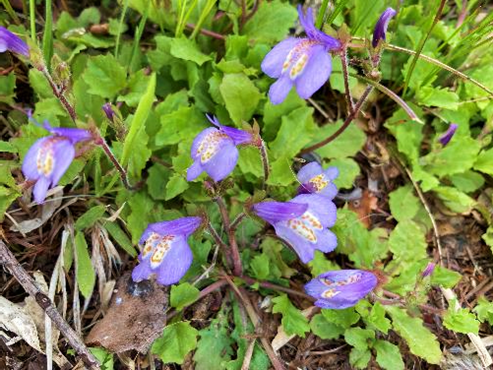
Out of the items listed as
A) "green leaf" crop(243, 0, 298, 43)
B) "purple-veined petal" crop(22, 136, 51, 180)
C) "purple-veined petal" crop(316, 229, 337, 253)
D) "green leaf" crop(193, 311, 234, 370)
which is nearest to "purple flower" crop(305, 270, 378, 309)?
"purple-veined petal" crop(316, 229, 337, 253)

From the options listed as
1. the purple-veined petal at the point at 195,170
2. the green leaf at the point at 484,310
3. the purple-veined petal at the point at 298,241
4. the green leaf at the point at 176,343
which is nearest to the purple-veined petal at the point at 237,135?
the purple-veined petal at the point at 195,170

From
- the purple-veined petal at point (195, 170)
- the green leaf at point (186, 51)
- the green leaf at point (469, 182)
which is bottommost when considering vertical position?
the green leaf at point (469, 182)

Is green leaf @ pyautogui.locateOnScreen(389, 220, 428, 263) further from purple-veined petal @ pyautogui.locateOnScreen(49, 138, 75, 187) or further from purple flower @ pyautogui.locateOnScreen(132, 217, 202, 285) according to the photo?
purple-veined petal @ pyautogui.locateOnScreen(49, 138, 75, 187)

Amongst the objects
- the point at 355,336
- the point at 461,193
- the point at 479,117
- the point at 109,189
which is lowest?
the point at 355,336


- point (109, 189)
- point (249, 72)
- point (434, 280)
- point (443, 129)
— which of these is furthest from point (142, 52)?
point (434, 280)

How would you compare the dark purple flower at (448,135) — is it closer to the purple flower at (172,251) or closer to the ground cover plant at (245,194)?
the ground cover plant at (245,194)

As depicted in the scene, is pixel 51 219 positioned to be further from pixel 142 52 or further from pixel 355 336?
pixel 355 336

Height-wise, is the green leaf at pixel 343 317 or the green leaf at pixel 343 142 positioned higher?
the green leaf at pixel 343 142
